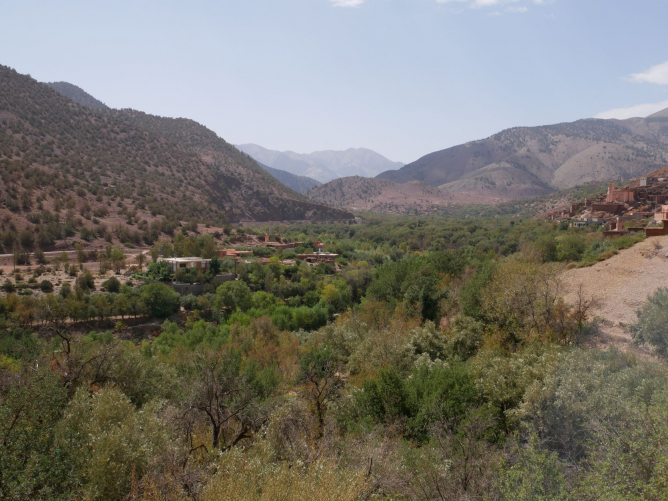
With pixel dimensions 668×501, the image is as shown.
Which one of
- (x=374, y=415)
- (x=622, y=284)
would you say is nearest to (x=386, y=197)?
(x=622, y=284)

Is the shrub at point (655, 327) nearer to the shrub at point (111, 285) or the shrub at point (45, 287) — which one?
the shrub at point (111, 285)

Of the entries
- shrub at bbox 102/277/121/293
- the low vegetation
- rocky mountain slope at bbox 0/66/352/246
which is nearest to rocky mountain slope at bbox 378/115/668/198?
rocky mountain slope at bbox 0/66/352/246

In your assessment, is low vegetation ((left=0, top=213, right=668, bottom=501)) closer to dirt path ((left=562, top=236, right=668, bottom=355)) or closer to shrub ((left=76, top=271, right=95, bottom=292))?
dirt path ((left=562, top=236, right=668, bottom=355))

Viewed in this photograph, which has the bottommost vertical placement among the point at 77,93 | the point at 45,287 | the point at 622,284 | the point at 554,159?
the point at 45,287

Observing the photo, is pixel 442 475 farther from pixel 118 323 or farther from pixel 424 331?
pixel 118 323

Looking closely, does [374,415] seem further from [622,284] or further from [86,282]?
[86,282]

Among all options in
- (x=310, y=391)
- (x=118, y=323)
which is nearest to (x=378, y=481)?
(x=310, y=391)

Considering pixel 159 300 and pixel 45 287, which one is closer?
pixel 45 287
